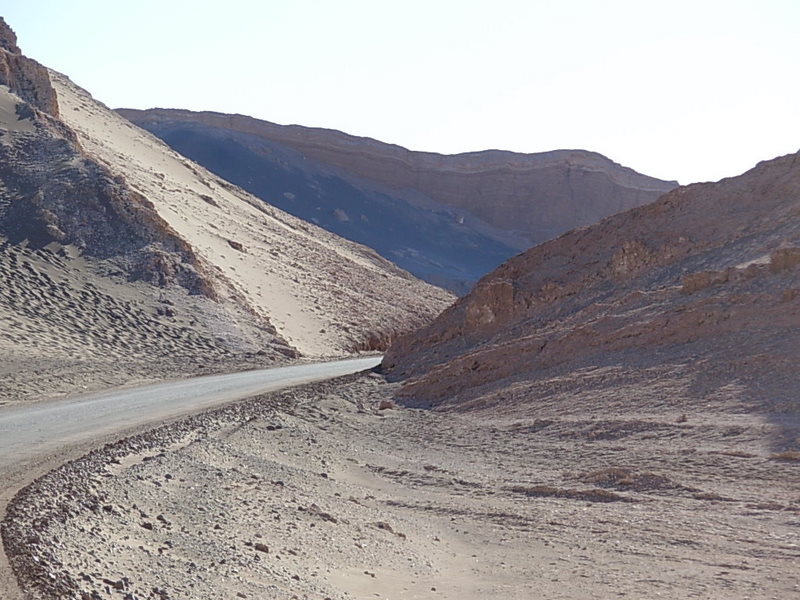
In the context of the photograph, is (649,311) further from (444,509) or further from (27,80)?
(27,80)

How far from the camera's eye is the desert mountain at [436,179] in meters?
81.5

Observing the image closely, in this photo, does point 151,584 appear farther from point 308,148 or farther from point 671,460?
point 308,148

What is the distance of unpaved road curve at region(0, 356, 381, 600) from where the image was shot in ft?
31.6

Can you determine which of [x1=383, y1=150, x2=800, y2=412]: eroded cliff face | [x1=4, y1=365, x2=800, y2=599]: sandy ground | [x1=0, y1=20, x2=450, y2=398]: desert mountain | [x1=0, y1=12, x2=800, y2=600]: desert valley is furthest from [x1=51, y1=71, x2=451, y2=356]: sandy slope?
[x1=4, y1=365, x2=800, y2=599]: sandy ground

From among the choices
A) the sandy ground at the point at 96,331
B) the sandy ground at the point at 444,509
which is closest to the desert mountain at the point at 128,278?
the sandy ground at the point at 96,331

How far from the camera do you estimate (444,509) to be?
10461mm

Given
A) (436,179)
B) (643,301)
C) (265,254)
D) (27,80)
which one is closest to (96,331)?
(643,301)

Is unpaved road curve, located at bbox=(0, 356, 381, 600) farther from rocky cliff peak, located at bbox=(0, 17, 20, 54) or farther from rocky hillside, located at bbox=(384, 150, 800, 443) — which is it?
rocky cliff peak, located at bbox=(0, 17, 20, 54)

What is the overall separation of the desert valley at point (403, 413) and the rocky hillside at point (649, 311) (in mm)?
55

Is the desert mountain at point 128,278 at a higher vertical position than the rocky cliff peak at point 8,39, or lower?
lower

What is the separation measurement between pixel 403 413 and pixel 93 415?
17.0ft

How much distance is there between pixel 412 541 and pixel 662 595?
102 inches

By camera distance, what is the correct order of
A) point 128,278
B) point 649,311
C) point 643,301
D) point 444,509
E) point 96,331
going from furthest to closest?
point 128,278 < point 96,331 < point 643,301 < point 649,311 < point 444,509

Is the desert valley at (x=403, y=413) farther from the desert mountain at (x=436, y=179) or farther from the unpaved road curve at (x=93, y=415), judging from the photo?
the desert mountain at (x=436, y=179)
